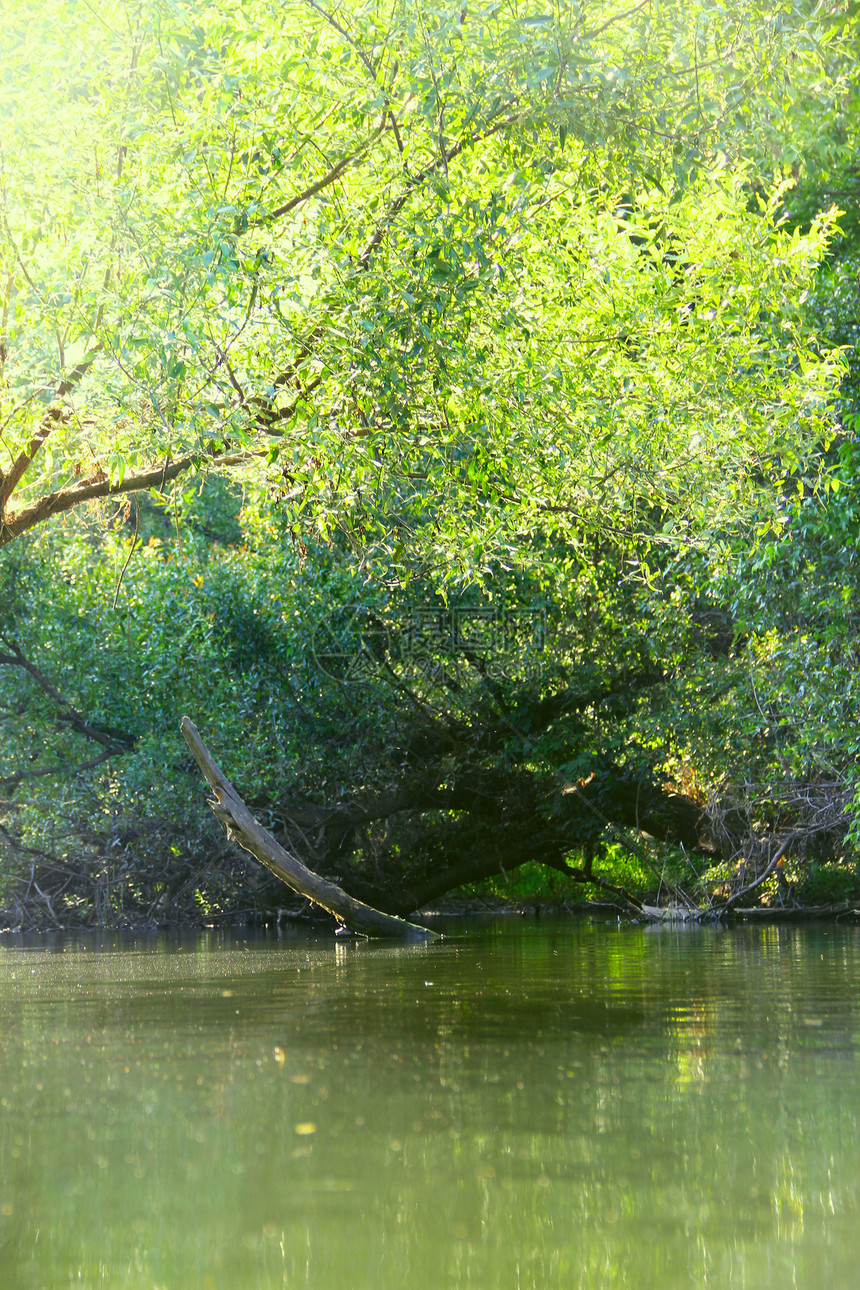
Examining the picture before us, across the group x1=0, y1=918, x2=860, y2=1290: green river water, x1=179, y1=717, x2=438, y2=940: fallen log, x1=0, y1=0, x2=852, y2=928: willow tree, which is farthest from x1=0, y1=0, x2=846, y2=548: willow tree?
x1=0, y1=918, x2=860, y2=1290: green river water

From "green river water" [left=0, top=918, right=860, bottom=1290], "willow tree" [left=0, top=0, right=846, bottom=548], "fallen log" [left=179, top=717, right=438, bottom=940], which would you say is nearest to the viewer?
"green river water" [left=0, top=918, right=860, bottom=1290]

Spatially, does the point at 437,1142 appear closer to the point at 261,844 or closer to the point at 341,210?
the point at 341,210

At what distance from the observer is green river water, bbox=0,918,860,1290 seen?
1758 millimetres

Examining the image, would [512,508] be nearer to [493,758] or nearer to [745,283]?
[745,283]

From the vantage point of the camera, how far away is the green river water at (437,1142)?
1758mm

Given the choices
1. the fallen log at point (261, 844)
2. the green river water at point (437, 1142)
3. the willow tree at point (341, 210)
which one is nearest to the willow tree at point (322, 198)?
the willow tree at point (341, 210)

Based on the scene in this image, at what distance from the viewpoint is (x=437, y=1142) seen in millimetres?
2449

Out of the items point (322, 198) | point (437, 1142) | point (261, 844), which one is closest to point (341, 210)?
point (322, 198)

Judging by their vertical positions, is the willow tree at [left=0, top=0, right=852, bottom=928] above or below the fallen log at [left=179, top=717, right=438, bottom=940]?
above

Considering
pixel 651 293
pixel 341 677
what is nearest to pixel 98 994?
pixel 651 293

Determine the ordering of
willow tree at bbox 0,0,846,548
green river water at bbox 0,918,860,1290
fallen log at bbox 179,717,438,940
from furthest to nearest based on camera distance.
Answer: fallen log at bbox 179,717,438,940
willow tree at bbox 0,0,846,548
green river water at bbox 0,918,860,1290

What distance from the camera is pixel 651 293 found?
959cm

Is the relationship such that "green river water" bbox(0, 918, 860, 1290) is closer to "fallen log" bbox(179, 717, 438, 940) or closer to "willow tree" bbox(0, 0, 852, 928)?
"willow tree" bbox(0, 0, 852, 928)

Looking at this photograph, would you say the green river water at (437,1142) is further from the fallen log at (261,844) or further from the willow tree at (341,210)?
the fallen log at (261,844)
